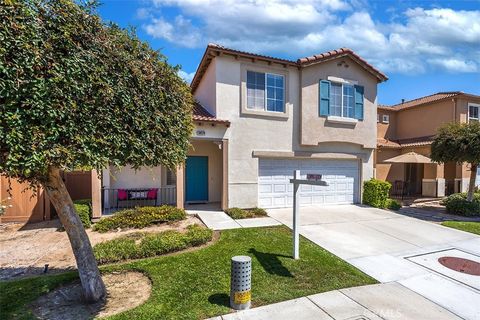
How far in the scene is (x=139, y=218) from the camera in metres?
9.74

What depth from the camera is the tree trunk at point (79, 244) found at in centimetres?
456

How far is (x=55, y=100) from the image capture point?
123 inches

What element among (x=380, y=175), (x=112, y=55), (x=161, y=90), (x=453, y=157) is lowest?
(x=380, y=175)

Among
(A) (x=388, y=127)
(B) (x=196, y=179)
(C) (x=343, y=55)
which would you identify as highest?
(C) (x=343, y=55)

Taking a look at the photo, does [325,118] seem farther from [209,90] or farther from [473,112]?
[473,112]

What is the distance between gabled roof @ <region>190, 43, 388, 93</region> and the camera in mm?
11305

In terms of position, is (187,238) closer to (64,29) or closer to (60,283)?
(60,283)

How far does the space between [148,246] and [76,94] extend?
15.5 ft

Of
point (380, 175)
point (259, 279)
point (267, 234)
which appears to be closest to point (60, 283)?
point (259, 279)

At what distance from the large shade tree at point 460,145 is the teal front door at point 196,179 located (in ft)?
39.0

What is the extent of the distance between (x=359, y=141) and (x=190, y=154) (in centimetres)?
856

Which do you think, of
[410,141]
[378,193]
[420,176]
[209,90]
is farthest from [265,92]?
[420,176]

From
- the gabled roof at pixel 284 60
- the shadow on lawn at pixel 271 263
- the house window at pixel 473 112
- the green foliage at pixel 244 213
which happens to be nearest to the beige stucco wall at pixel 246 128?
the gabled roof at pixel 284 60

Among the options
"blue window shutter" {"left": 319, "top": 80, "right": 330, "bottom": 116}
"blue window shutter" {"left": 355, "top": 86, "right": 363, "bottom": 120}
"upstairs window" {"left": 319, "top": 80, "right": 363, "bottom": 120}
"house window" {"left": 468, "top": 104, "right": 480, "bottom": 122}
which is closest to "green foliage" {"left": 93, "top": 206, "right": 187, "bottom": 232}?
"blue window shutter" {"left": 319, "top": 80, "right": 330, "bottom": 116}
